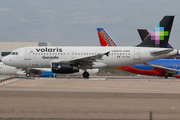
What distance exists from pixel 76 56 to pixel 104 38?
21.9 meters

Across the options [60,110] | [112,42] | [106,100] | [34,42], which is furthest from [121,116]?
[34,42]

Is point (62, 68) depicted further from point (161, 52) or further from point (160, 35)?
point (160, 35)

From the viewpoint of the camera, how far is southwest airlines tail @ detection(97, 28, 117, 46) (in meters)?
52.7

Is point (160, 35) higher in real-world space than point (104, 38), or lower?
lower

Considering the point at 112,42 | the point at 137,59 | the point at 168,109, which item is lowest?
the point at 168,109

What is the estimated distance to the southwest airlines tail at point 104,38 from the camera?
5266 cm

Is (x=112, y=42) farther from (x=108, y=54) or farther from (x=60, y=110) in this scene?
(x=60, y=110)

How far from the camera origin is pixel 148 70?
120 ft

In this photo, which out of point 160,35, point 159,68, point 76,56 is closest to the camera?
point 76,56

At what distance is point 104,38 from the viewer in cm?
5344

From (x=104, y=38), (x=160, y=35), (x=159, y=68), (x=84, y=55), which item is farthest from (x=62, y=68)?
(x=104, y=38)

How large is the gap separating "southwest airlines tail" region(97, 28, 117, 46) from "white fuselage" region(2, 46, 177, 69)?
64.7ft

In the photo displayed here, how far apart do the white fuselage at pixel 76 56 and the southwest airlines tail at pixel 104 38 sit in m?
19.7

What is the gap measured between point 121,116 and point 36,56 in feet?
76.2
